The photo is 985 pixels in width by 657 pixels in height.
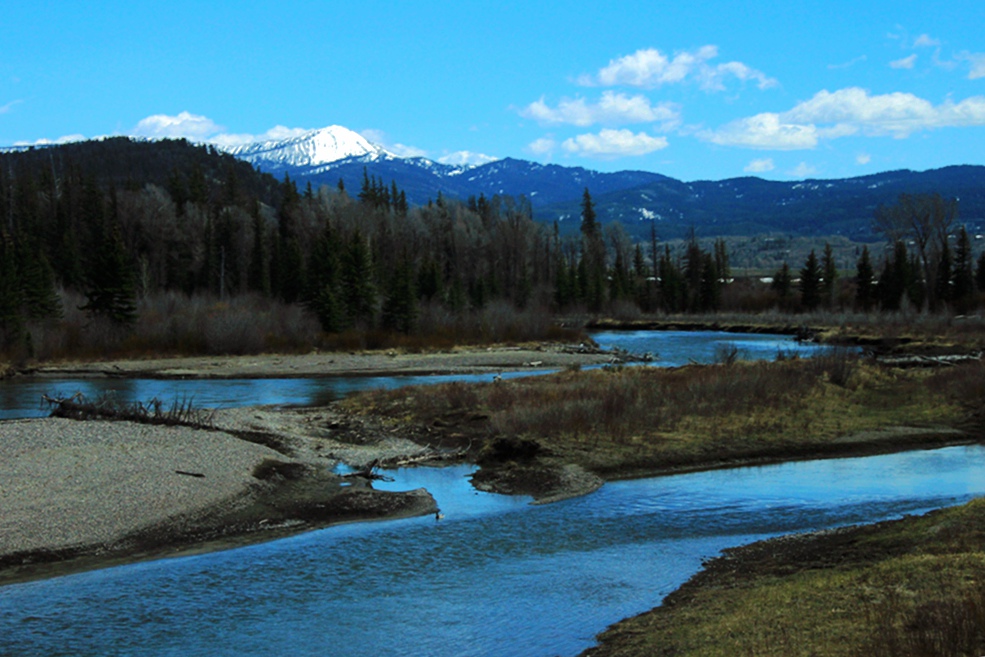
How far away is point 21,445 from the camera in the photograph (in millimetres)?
22531

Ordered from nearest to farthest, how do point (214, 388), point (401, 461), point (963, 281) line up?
1. point (401, 461)
2. point (214, 388)
3. point (963, 281)

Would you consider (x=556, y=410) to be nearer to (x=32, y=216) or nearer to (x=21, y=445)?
(x=21, y=445)

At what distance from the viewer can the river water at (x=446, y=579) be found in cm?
1291

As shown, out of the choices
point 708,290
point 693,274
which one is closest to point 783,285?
point 708,290

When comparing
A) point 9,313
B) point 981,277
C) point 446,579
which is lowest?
point 446,579

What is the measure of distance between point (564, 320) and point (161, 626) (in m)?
110

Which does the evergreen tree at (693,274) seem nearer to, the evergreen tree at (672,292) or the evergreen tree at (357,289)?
the evergreen tree at (672,292)

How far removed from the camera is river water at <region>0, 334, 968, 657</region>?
1291 cm

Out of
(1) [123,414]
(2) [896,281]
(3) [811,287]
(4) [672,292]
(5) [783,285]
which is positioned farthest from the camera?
(4) [672,292]

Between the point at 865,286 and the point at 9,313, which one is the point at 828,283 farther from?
the point at 9,313

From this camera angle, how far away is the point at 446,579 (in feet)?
51.2

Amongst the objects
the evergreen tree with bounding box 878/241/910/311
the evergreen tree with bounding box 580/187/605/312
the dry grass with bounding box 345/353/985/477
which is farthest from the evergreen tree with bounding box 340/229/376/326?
the evergreen tree with bounding box 878/241/910/311

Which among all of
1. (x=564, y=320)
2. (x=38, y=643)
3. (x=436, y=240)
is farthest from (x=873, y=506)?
(x=436, y=240)


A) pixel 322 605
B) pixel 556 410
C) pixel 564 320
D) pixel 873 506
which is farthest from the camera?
pixel 564 320
